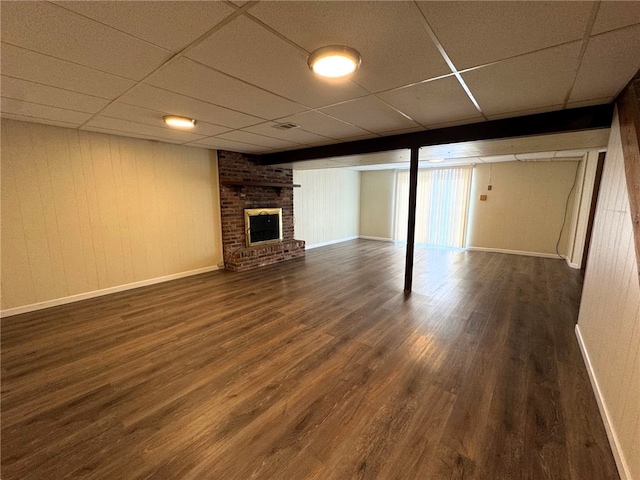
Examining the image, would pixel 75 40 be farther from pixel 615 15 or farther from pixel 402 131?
pixel 402 131

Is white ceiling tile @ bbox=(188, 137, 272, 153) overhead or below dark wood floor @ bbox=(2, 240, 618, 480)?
overhead

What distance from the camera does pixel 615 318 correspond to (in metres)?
1.75

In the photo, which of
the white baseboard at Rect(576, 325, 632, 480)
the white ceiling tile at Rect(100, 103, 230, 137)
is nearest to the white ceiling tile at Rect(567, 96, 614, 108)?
the white baseboard at Rect(576, 325, 632, 480)

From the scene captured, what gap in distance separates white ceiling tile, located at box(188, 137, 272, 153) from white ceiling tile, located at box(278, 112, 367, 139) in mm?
1514

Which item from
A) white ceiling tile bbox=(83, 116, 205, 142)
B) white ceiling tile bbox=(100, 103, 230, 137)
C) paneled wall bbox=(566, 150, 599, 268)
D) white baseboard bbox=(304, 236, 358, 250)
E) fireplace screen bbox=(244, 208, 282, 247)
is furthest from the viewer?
white baseboard bbox=(304, 236, 358, 250)

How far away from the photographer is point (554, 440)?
1578 mm

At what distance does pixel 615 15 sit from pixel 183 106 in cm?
307

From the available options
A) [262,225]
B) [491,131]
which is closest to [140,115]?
[262,225]

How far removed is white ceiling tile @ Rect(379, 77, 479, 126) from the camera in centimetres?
217

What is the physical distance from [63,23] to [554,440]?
3.58 meters

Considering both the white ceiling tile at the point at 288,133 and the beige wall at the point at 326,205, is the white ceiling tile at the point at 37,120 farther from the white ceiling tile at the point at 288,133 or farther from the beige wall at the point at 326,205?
the beige wall at the point at 326,205

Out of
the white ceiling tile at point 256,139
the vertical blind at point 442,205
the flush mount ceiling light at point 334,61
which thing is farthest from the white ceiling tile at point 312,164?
the flush mount ceiling light at point 334,61

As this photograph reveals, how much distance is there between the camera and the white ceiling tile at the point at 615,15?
1.21 m

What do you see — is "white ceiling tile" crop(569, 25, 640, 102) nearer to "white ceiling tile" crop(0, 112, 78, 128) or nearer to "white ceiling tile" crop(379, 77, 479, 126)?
"white ceiling tile" crop(379, 77, 479, 126)
